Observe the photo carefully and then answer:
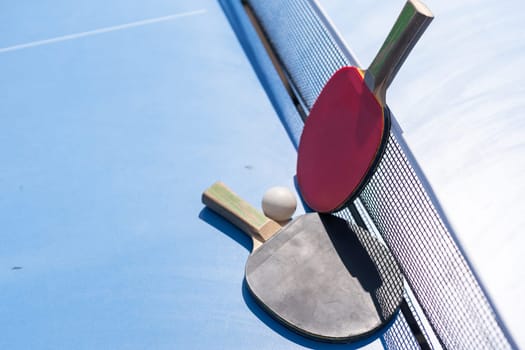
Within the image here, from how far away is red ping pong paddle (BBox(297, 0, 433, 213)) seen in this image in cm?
164

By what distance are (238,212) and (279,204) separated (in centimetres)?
14

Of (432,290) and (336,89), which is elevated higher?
(336,89)

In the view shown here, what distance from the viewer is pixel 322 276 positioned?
70.8 inches

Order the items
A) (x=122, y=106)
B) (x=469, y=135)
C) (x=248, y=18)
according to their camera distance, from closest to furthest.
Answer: (x=469, y=135)
(x=122, y=106)
(x=248, y=18)

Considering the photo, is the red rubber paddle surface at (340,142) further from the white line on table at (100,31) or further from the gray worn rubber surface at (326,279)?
the white line on table at (100,31)

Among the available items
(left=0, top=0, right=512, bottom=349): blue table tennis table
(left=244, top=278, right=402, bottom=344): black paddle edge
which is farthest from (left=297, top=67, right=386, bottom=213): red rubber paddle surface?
(left=244, top=278, right=402, bottom=344): black paddle edge

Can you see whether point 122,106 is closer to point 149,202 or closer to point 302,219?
point 149,202

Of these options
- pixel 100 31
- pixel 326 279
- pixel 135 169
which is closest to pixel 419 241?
pixel 326 279

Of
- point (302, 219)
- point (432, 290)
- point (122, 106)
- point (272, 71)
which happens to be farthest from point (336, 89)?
point (122, 106)

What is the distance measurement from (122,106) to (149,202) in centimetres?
63

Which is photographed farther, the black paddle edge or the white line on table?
the white line on table

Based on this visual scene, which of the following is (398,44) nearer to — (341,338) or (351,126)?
(351,126)

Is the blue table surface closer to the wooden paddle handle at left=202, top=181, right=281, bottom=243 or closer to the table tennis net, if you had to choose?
the wooden paddle handle at left=202, top=181, right=281, bottom=243

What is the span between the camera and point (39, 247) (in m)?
2.04
